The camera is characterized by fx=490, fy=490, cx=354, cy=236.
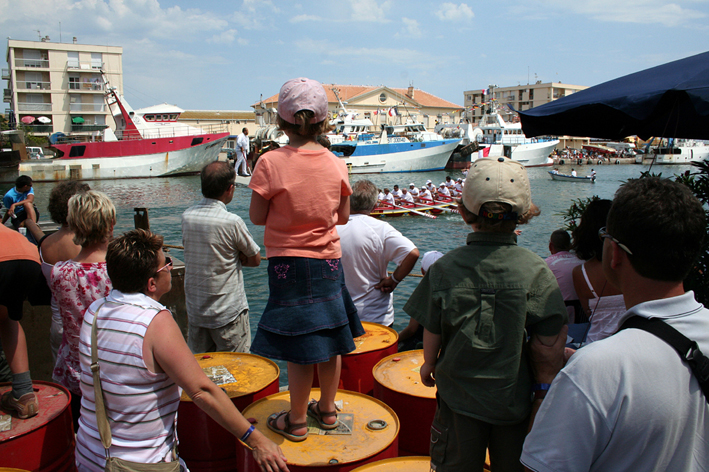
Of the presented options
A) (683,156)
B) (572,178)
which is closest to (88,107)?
(572,178)

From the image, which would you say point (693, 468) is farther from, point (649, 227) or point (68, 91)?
point (68, 91)

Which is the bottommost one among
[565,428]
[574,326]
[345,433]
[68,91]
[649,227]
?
[345,433]

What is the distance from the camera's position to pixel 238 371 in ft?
9.96

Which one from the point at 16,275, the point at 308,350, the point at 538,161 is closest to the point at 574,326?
the point at 308,350

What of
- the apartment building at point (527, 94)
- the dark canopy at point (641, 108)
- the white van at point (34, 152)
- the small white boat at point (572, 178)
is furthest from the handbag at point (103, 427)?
the apartment building at point (527, 94)

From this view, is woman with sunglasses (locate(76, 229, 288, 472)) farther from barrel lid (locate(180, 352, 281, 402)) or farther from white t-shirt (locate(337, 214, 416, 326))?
white t-shirt (locate(337, 214, 416, 326))

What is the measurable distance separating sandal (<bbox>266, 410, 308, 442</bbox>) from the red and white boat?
135 ft

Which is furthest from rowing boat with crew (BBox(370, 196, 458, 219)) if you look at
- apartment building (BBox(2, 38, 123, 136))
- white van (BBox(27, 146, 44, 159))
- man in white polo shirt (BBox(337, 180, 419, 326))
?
apartment building (BBox(2, 38, 123, 136))

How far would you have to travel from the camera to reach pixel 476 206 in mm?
A: 1800

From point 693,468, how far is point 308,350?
4.80 ft

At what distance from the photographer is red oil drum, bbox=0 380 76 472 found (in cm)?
223

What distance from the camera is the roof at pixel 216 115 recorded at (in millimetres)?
77125

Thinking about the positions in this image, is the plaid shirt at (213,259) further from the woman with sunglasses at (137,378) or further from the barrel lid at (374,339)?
the woman with sunglasses at (137,378)

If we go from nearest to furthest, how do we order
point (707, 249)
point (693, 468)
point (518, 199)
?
point (693, 468) → point (518, 199) → point (707, 249)
